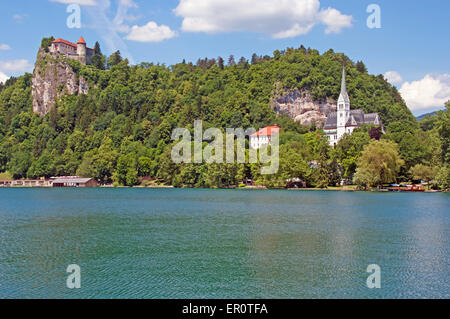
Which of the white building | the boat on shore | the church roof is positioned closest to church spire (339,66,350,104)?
the church roof

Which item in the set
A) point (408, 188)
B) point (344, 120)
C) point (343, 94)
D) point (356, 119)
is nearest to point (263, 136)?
point (344, 120)

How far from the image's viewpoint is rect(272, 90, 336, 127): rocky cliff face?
527ft

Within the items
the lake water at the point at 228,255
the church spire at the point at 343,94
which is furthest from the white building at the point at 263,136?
the lake water at the point at 228,255

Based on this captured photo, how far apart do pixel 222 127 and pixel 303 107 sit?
112ft

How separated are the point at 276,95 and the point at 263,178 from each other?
73.8 metres

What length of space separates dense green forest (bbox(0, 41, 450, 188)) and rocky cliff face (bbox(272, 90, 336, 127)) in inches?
108

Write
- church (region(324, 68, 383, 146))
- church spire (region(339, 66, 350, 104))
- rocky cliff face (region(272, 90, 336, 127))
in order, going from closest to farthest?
church (region(324, 68, 383, 146)) < church spire (region(339, 66, 350, 104)) < rocky cliff face (region(272, 90, 336, 127))

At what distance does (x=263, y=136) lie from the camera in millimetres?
142250

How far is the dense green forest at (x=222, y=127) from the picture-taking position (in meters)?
97.2

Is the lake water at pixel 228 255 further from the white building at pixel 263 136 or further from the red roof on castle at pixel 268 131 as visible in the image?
the white building at pixel 263 136

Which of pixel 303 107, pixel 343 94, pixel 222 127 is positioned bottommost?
pixel 222 127

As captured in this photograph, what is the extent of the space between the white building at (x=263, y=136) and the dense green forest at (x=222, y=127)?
232 inches

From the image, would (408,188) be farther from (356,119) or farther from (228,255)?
(228,255)

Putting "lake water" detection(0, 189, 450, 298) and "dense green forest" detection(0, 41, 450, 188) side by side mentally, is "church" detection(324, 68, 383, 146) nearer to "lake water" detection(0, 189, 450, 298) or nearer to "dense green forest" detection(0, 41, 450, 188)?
"dense green forest" detection(0, 41, 450, 188)
